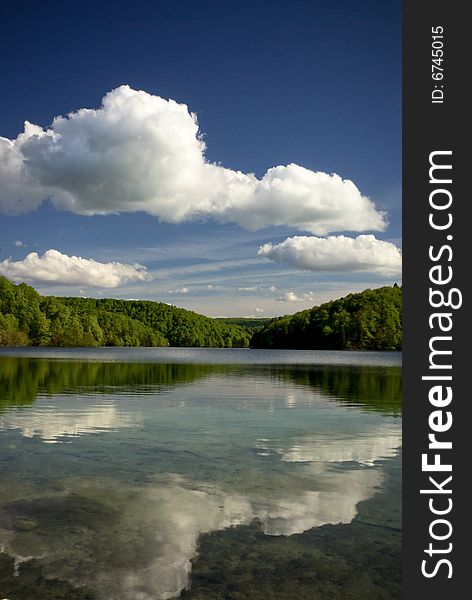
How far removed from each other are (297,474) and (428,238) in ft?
33.6

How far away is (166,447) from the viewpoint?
21.9 metres

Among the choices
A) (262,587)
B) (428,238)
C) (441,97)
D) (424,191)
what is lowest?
(262,587)

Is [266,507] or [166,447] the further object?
[166,447]

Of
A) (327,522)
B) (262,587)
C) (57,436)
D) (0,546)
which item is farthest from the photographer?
(57,436)

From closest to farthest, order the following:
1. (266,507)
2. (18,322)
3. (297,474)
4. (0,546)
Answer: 1. (0,546)
2. (266,507)
3. (297,474)
4. (18,322)

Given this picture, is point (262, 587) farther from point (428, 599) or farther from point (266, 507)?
point (266, 507)

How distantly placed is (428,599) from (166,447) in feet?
46.7

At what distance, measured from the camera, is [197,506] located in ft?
46.8

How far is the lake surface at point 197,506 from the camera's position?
10.0 meters

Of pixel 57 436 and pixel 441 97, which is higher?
pixel 441 97

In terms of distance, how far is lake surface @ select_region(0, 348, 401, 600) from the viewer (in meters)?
10.0

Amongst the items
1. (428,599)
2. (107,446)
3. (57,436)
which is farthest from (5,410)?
(428,599)

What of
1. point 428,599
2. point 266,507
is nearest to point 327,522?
point 266,507

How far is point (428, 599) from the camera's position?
28.9 ft
